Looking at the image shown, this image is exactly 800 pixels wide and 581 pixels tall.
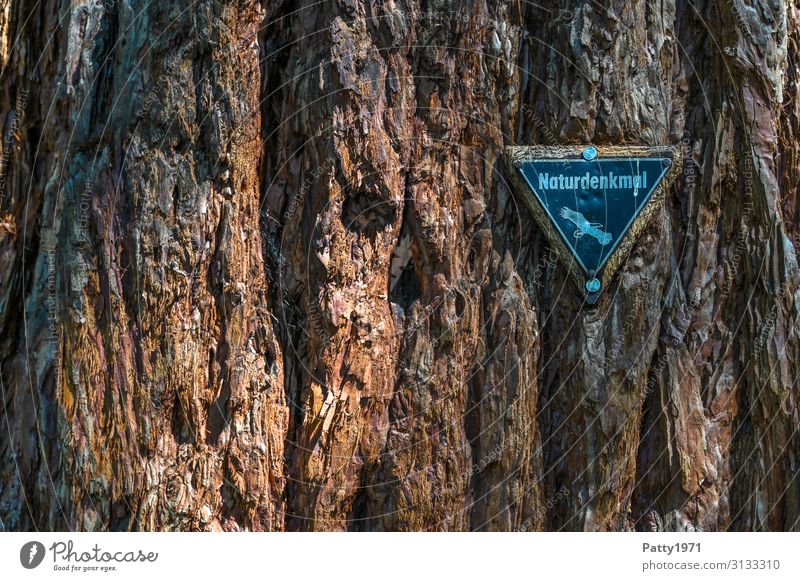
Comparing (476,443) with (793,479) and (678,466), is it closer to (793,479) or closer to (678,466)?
(678,466)

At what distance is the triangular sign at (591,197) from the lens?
11.6ft

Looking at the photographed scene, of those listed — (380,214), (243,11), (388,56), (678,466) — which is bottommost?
(678,466)

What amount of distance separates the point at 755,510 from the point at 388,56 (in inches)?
105

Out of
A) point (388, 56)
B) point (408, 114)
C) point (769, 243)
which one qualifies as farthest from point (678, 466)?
point (388, 56)

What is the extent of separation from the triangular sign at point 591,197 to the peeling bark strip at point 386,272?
0.08m

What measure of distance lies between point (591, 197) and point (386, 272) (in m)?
0.98

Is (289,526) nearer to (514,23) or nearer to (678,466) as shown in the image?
(678,466)

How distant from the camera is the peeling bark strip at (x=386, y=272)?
3.48 meters

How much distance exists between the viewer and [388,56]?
3.55 meters

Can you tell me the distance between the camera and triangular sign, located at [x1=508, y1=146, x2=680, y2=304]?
354 cm

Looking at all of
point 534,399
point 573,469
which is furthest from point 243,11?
point 573,469

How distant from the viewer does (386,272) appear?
3.62 m

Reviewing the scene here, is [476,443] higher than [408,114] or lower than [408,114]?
lower

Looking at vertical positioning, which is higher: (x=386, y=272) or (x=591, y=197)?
(x=591, y=197)
